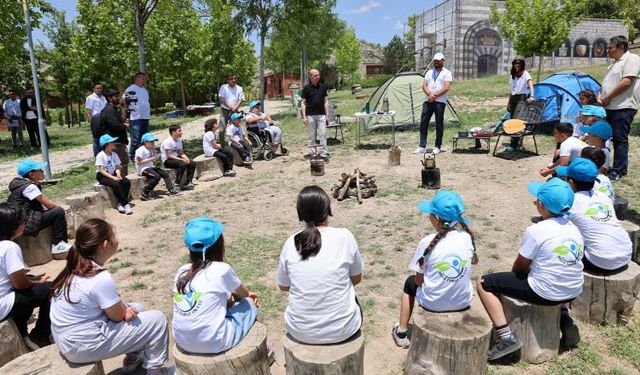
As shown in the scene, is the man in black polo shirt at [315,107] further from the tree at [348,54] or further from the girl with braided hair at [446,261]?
the tree at [348,54]

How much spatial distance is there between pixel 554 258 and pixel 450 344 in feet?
2.95

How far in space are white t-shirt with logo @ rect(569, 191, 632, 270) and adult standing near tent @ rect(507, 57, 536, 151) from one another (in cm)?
592

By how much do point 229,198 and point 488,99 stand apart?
12.6m

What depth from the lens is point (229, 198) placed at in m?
7.11

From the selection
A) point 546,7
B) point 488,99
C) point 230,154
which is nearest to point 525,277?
point 230,154

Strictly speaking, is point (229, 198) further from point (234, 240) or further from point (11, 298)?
point (11, 298)

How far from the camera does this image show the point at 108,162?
6504 mm

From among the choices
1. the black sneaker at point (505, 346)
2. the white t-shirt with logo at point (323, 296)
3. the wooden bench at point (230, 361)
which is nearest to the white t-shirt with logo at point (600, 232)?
the black sneaker at point (505, 346)

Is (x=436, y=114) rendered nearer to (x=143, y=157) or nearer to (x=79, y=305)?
(x=143, y=157)

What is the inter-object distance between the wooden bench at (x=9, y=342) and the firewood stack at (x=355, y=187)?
445 cm

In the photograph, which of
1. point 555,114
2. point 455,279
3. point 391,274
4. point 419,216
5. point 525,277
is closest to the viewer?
point 455,279

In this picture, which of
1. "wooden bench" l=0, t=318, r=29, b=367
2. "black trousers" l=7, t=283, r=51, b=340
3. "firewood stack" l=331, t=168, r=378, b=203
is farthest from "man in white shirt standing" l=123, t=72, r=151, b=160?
"wooden bench" l=0, t=318, r=29, b=367

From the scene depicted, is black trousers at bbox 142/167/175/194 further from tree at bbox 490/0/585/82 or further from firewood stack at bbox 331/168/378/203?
tree at bbox 490/0/585/82

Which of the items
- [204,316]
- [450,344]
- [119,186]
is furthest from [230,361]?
[119,186]
